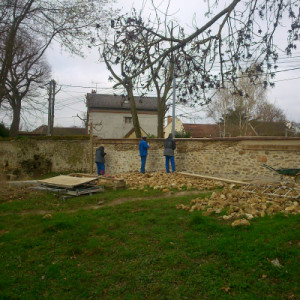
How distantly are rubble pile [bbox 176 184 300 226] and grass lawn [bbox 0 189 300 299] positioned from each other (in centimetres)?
32

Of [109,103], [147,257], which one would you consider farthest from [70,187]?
[109,103]

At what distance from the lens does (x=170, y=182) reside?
36.1 feet

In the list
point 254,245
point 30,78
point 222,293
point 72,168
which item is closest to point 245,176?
point 254,245

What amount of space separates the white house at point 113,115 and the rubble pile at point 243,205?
2880 centimetres

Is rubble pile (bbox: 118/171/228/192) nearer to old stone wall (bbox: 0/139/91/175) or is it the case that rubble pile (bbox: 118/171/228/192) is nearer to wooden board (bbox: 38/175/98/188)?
wooden board (bbox: 38/175/98/188)

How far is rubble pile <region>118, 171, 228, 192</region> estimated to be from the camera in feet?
33.5

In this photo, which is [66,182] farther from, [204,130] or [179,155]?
[204,130]

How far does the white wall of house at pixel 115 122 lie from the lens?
36156mm

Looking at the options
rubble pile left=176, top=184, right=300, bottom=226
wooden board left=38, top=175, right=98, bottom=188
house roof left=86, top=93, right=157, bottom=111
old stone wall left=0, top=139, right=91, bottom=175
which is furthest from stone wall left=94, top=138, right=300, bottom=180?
house roof left=86, top=93, right=157, bottom=111

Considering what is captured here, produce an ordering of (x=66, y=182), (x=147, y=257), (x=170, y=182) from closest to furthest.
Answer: (x=147, y=257) < (x=66, y=182) < (x=170, y=182)

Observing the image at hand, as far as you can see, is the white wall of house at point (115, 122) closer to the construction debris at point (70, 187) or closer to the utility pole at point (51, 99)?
the utility pole at point (51, 99)

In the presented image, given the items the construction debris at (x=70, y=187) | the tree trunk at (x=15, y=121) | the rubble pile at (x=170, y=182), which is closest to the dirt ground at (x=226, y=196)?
the rubble pile at (x=170, y=182)

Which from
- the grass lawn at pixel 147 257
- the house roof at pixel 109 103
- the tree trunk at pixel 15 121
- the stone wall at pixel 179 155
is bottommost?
the grass lawn at pixel 147 257

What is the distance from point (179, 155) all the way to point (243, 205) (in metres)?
8.30
